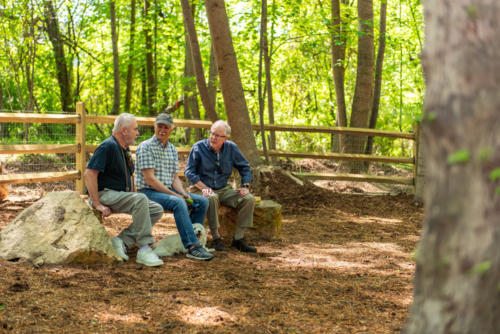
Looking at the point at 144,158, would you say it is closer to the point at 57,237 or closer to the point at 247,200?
the point at 57,237

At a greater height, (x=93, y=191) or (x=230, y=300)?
(x=93, y=191)

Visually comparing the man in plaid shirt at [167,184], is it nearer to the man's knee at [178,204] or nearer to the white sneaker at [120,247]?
the man's knee at [178,204]

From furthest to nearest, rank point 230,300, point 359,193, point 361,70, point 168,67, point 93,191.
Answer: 1. point 168,67
2. point 361,70
3. point 359,193
4. point 93,191
5. point 230,300

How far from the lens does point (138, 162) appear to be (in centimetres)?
491

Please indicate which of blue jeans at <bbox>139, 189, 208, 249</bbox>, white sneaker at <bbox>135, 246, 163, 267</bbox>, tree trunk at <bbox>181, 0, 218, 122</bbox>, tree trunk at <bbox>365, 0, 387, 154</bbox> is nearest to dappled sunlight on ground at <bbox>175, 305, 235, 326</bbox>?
white sneaker at <bbox>135, 246, 163, 267</bbox>

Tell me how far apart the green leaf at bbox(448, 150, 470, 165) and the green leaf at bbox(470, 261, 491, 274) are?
1.01 feet

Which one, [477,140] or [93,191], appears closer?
[477,140]

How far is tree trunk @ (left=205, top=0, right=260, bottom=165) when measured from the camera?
722 centimetres

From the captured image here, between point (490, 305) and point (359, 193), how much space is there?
7620mm

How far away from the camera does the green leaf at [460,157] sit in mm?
1596

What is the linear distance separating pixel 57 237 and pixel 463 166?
3534mm

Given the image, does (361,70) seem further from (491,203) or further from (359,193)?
(491,203)

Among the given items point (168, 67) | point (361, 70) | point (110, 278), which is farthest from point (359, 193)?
point (168, 67)

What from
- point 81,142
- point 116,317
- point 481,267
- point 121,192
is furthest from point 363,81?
point 481,267
